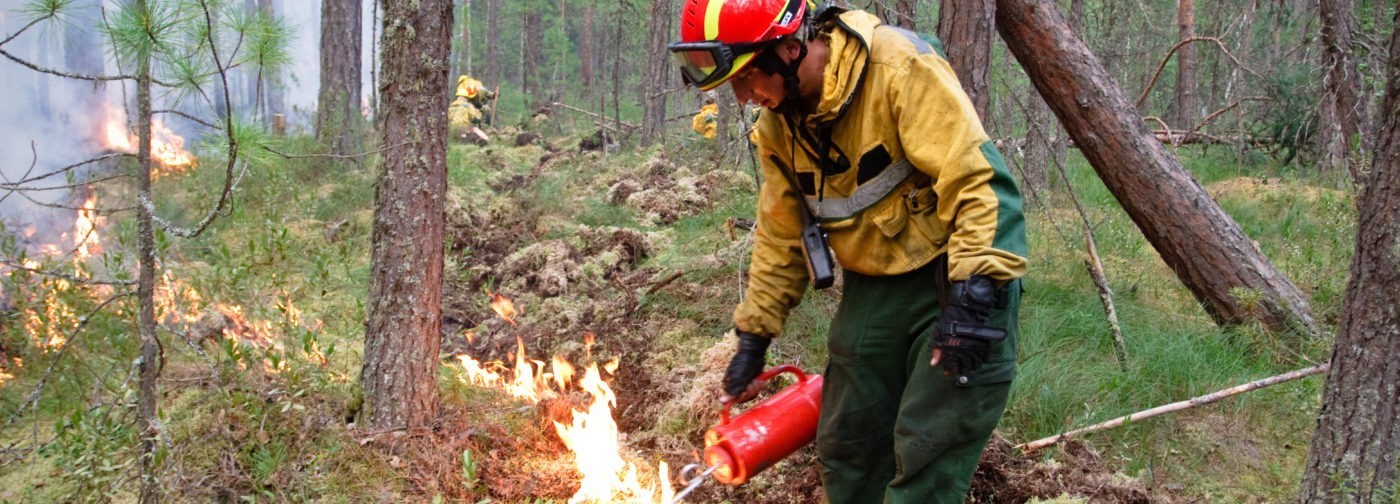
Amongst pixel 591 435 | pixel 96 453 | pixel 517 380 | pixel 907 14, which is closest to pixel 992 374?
pixel 591 435

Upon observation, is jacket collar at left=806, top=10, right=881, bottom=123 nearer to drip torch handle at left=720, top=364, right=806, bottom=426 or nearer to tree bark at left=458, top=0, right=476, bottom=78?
drip torch handle at left=720, top=364, right=806, bottom=426

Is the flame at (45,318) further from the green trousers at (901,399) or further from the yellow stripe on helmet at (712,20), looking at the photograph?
the green trousers at (901,399)

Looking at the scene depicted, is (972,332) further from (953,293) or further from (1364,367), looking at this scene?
(1364,367)

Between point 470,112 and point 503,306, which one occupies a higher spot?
point 470,112

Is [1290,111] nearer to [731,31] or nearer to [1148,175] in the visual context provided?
[1148,175]

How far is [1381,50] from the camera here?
6.30 meters

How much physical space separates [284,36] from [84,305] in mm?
2410

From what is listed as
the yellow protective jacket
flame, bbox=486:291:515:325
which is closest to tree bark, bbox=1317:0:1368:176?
the yellow protective jacket

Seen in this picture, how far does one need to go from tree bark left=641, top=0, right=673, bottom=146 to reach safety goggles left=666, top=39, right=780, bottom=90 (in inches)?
388

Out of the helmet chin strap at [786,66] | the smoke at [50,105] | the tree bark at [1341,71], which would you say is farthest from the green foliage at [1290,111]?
the smoke at [50,105]

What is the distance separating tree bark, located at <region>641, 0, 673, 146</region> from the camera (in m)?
14.0

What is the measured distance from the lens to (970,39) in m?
3.99

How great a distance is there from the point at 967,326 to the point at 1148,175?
322 centimetres

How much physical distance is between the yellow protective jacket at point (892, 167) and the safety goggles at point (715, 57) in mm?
245
